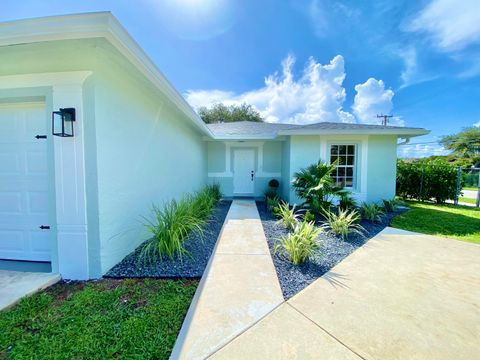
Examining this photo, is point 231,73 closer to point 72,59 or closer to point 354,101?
point 72,59

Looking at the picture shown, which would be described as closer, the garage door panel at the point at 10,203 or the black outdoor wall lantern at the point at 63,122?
the black outdoor wall lantern at the point at 63,122

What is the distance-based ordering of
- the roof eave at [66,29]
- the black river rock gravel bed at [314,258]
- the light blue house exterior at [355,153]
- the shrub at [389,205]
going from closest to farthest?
the roof eave at [66,29] → the black river rock gravel bed at [314,258] → the shrub at [389,205] → the light blue house exterior at [355,153]

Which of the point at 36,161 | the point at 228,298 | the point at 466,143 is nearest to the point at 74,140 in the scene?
the point at 36,161

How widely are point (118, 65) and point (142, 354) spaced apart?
3.56m

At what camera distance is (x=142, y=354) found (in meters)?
1.60

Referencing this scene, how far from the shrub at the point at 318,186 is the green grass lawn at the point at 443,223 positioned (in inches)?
73.0

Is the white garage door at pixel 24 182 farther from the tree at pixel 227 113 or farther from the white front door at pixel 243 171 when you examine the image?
the tree at pixel 227 113

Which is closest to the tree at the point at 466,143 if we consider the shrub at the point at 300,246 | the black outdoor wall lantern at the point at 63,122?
the shrub at the point at 300,246

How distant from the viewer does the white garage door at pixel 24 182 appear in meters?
2.96

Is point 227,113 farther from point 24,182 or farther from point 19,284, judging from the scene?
point 19,284

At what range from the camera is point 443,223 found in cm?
567

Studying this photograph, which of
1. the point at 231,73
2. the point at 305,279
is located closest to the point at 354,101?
the point at 231,73

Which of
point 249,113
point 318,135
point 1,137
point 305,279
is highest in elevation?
point 249,113

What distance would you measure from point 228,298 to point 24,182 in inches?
138
